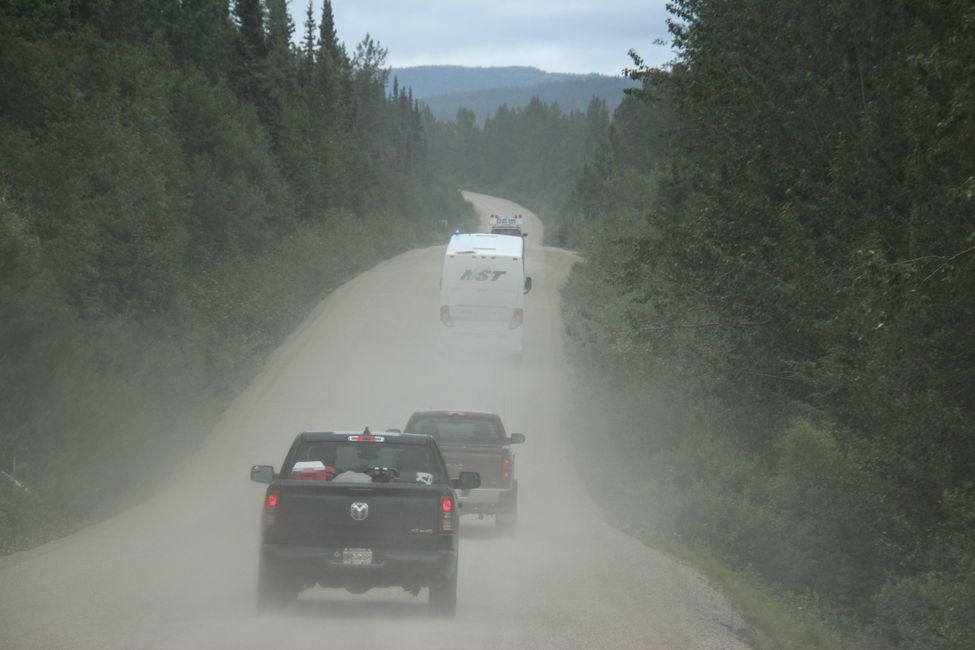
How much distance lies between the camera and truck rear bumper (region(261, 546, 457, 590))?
11.9 metres

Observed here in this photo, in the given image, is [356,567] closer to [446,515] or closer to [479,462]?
[446,515]

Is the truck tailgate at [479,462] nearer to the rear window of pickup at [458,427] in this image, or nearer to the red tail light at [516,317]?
the rear window of pickup at [458,427]

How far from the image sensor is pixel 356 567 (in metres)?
11.9

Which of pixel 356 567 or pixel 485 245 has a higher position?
pixel 485 245

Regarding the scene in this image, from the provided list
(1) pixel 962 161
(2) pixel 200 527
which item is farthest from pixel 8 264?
(1) pixel 962 161

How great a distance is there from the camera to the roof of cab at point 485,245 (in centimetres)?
3781

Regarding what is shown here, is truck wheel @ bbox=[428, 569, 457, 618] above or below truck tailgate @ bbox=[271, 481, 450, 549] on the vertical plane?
below

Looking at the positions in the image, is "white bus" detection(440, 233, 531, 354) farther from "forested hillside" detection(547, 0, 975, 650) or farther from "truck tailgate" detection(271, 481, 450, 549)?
"truck tailgate" detection(271, 481, 450, 549)

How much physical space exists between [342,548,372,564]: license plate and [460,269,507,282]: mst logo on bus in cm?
2603

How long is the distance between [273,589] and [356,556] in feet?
2.87

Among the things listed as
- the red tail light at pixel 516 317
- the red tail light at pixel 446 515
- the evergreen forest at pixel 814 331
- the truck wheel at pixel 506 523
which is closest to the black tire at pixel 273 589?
the red tail light at pixel 446 515

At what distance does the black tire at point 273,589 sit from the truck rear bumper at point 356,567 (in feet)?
0.20

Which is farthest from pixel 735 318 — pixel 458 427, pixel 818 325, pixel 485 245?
pixel 485 245

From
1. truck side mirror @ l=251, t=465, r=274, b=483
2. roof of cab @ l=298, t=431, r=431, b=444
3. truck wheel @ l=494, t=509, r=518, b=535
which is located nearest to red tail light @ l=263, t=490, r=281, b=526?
truck side mirror @ l=251, t=465, r=274, b=483
